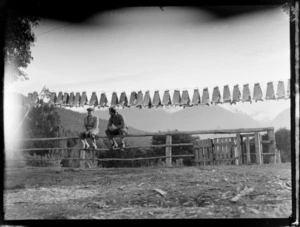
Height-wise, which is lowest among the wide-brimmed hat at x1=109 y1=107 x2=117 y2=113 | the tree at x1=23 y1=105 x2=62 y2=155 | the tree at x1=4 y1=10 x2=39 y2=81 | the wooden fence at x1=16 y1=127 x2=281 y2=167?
the wooden fence at x1=16 y1=127 x2=281 y2=167

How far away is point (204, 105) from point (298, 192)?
12.1 ft

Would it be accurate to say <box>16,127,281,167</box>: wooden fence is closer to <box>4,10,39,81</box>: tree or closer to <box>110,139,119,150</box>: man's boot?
<box>110,139,119,150</box>: man's boot

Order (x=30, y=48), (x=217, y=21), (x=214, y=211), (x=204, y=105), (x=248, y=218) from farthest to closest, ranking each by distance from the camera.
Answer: (x=204, y=105) < (x=30, y=48) < (x=217, y=21) < (x=214, y=211) < (x=248, y=218)

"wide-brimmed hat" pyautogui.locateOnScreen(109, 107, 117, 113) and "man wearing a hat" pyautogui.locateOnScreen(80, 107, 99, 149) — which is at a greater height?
"wide-brimmed hat" pyautogui.locateOnScreen(109, 107, 117, 113)

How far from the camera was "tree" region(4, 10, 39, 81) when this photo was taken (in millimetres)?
6707

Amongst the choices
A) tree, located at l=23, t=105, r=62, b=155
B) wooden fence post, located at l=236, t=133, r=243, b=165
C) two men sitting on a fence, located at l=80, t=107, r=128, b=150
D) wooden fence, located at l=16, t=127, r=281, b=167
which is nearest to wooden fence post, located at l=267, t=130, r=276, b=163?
wooden fence, located at l=16, t=127, r=281, b=167

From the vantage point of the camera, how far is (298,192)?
3.82 m

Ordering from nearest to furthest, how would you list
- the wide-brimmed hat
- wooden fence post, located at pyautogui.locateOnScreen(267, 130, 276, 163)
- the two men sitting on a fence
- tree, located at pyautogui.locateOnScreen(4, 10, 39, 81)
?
1. tree, located at pyautogui.locateOnScreen(4, 10, 39, 81)
2. wooden fence post, located at pyautogui.locateOnScreen(267, 130, 276, 163)
3. the wide-brimmed hat
4. the two men sitting on a fence

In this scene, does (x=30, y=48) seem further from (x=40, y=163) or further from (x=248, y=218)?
(x=248, y=218)

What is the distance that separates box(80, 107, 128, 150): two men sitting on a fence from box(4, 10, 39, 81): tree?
1.64 m

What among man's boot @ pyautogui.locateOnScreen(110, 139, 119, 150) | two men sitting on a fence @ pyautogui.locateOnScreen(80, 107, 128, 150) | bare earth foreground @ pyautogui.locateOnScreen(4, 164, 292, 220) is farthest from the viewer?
man's boot @ pyautogui.locateOnScreen(110, 139, 119, 150)

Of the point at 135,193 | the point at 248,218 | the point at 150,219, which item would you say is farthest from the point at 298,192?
the point at 135,193

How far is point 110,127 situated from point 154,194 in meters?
2.40

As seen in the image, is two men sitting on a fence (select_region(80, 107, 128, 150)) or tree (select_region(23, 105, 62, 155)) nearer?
two men sitting on a fence (select_region(80, 107, 128, 150))
